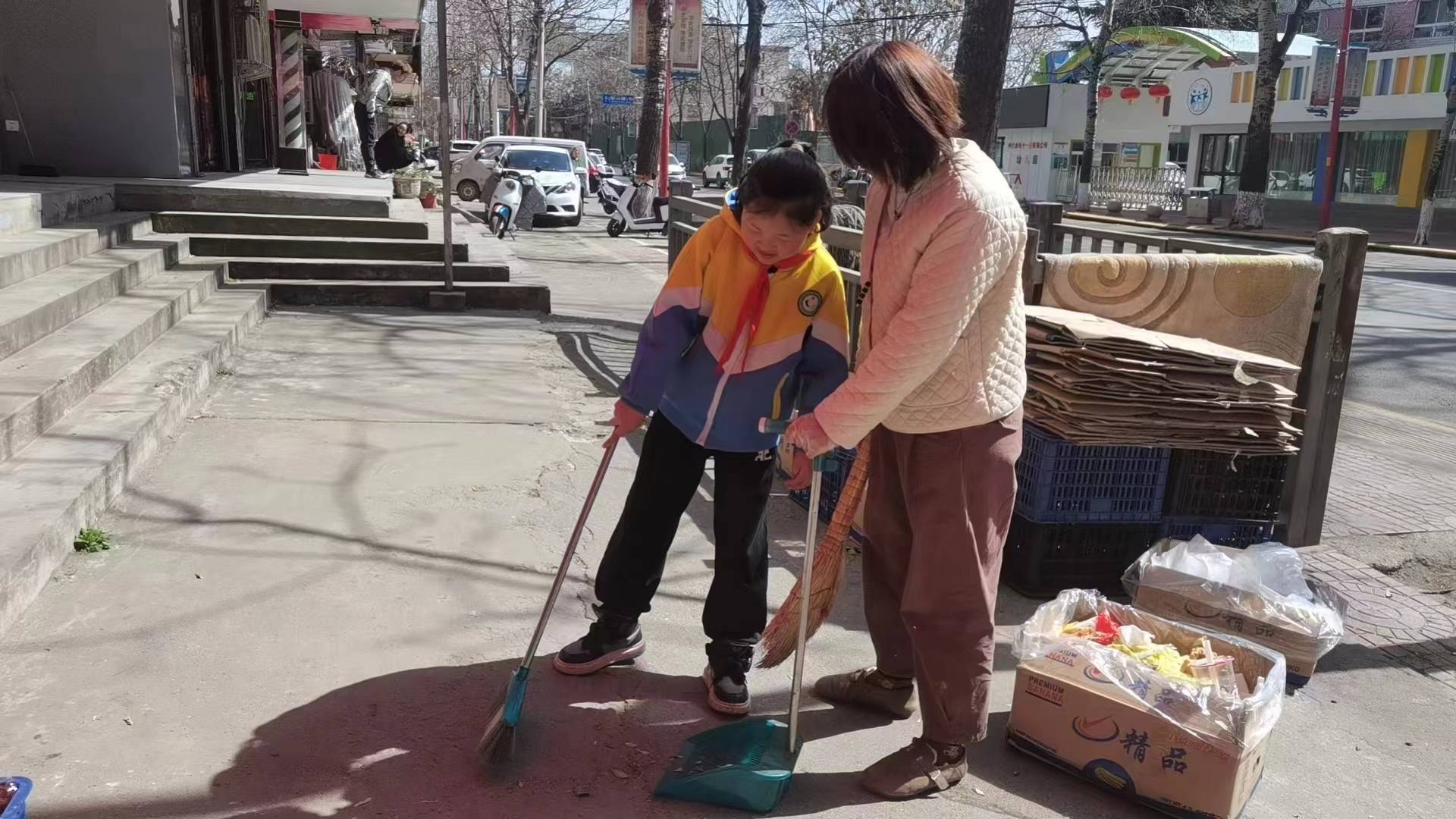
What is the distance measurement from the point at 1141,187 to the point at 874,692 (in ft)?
123

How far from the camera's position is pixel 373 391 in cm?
660

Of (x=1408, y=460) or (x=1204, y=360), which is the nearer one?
(x=1204, y=360)

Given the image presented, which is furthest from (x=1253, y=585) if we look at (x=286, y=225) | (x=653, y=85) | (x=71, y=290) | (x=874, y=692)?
(x=653, y=85)

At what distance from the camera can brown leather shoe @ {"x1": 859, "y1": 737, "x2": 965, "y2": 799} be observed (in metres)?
2.81

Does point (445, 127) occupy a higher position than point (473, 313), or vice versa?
point (445, 127)

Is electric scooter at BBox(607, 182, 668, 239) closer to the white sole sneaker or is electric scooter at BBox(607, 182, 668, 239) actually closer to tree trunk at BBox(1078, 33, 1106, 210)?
the white sole sneaker

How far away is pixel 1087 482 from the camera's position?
410 centimetres

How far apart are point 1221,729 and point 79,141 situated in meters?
11.7

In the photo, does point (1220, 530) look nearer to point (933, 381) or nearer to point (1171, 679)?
point (1171, 679)

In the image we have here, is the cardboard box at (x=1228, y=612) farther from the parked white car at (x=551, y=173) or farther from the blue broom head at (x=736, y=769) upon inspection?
the parked white car at (x=551, y=173)

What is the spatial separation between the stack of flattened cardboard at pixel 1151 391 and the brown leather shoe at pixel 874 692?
1.23 meters

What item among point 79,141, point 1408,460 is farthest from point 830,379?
point 79,141

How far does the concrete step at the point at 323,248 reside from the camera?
975cm

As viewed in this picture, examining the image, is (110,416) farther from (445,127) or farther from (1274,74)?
(1274,74)
